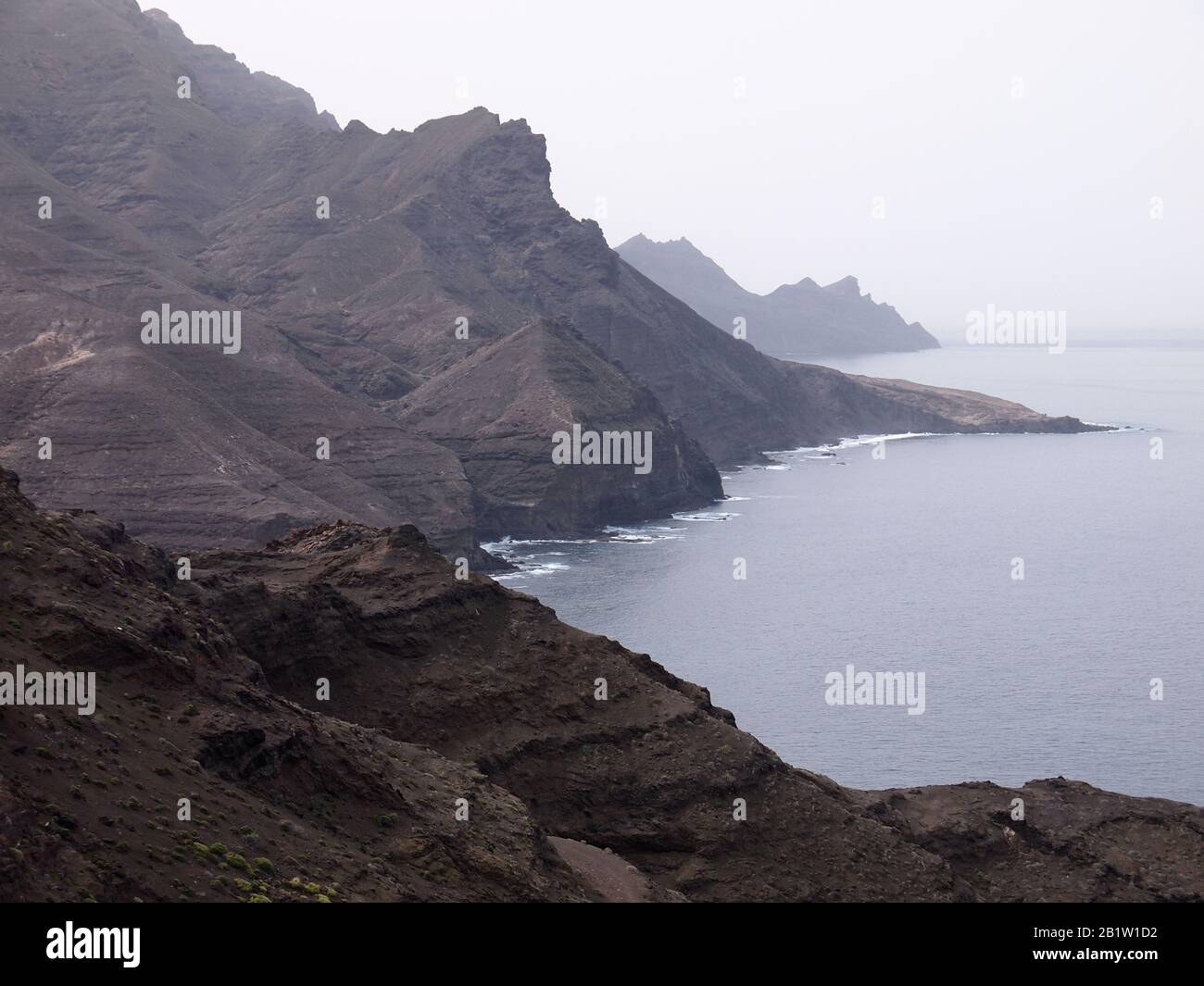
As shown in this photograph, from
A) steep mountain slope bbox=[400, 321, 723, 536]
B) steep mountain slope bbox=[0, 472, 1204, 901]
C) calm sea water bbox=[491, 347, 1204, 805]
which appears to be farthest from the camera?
steep mountain slope bbox=[400, 321, 723, 536]

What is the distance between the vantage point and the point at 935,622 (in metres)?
125

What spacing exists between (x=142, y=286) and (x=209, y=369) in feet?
85.7

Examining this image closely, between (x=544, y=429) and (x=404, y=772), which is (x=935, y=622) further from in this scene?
(x=404, y=772)

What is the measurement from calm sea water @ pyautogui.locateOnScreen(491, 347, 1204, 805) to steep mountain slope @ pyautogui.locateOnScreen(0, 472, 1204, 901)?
28338mm

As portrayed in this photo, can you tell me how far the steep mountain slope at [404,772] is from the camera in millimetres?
31672

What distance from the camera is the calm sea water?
8811cm

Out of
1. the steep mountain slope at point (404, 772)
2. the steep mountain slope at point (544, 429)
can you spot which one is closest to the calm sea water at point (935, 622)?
the steep mountain slope at point (544, 429)

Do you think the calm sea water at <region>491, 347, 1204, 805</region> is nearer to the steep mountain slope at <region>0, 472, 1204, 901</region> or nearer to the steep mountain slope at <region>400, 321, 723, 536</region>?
the steep mountain slope at <region>400, 321, 723, 536</region>

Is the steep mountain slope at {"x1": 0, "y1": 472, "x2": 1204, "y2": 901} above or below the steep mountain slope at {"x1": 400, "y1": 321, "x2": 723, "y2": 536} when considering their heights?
below

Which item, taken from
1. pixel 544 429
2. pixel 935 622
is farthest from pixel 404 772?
pixel 544 429

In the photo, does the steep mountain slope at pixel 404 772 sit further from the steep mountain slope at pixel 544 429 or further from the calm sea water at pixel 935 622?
the steep mountain slope at pixel 544 429

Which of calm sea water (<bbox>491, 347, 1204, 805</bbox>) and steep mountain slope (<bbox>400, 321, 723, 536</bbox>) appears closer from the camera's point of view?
calm sea water (<bbox>491, 347, 1204, 805</bbox>)

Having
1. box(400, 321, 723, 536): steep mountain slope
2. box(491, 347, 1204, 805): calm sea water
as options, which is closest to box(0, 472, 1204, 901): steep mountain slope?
box(491, 347, 1204, 805): calm sea water

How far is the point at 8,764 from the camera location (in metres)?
29.3
